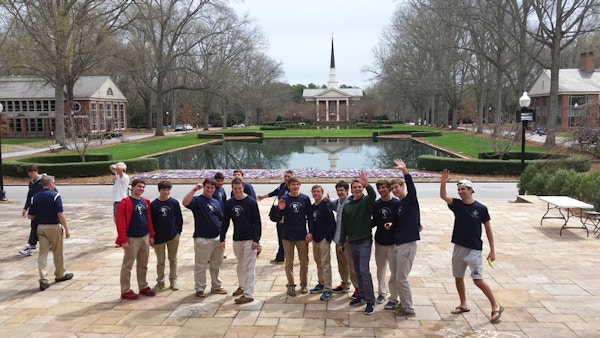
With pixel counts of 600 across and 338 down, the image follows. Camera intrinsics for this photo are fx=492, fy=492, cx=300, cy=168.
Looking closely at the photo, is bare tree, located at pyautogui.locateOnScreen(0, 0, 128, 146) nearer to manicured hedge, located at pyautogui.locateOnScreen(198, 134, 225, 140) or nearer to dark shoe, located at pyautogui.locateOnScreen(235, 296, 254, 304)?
manicured hedge, located at pyautogui.locateOnScreen(198, 134, 225, 140)

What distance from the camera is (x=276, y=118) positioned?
102000mm

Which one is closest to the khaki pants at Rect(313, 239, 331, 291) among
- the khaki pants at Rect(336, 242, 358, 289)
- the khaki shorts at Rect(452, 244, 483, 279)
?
the khaki pants at Rect(336, 242, 358, 289)

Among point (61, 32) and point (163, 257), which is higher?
point (61, 32)

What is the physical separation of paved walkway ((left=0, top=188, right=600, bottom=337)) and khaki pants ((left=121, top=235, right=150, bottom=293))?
0.87ft

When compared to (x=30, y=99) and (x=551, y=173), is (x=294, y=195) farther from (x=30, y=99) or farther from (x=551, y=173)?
(x=30, y=99)

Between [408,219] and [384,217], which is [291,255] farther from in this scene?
[408,219]

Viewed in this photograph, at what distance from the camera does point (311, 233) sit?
6496 millimetres

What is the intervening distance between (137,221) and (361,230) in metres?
2.98

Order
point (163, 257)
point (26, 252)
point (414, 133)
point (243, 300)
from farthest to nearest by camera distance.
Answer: point (414, 133), point (26, 252), point (163, 257), point (243, 300)

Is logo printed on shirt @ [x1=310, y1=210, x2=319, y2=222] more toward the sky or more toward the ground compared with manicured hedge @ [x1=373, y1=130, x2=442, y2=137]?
more toward the ground

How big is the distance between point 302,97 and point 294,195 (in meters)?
124

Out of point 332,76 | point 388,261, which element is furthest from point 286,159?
point 332,76

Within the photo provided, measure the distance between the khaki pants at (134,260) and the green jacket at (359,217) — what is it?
277 centimetres

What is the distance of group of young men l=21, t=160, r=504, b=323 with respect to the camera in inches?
227
